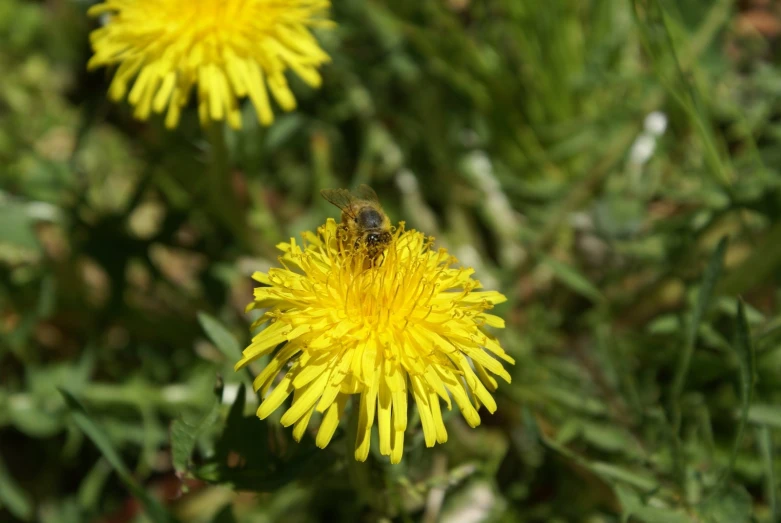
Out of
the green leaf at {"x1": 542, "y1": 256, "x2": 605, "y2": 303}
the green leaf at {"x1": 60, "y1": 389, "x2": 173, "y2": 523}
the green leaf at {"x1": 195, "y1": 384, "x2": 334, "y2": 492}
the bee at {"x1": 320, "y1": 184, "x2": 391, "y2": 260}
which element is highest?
the green leaf at {"x1": 542, "y1": 256, "x2": 605, "y2": 303}

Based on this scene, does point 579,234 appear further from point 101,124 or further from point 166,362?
point 101,124

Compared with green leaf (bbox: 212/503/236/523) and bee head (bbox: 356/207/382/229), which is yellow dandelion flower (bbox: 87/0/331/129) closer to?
bee head (bbox: 356/207/382/229)

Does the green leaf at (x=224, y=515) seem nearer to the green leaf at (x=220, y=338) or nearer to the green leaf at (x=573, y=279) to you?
→ the green leaf at (x=220, y=338)

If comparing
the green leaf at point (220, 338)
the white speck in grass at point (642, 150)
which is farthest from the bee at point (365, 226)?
the white speck in grass at point (642, 150)

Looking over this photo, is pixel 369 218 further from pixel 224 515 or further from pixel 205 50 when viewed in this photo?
pixel 224 515

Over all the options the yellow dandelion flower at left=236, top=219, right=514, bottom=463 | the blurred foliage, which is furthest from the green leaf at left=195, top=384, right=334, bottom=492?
the yellow dandelion flower at left=236, top=219, right=514, bottom=463

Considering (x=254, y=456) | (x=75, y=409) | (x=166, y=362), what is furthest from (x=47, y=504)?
(x=254, y=456)

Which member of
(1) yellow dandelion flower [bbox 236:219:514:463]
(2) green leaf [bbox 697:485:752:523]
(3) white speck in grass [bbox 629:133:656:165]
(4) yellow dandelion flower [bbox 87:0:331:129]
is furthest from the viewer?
(3) white speck in grass [bbox 629:133:656:165]

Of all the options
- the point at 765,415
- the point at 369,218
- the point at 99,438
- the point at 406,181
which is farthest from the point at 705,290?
the point at 99,438
